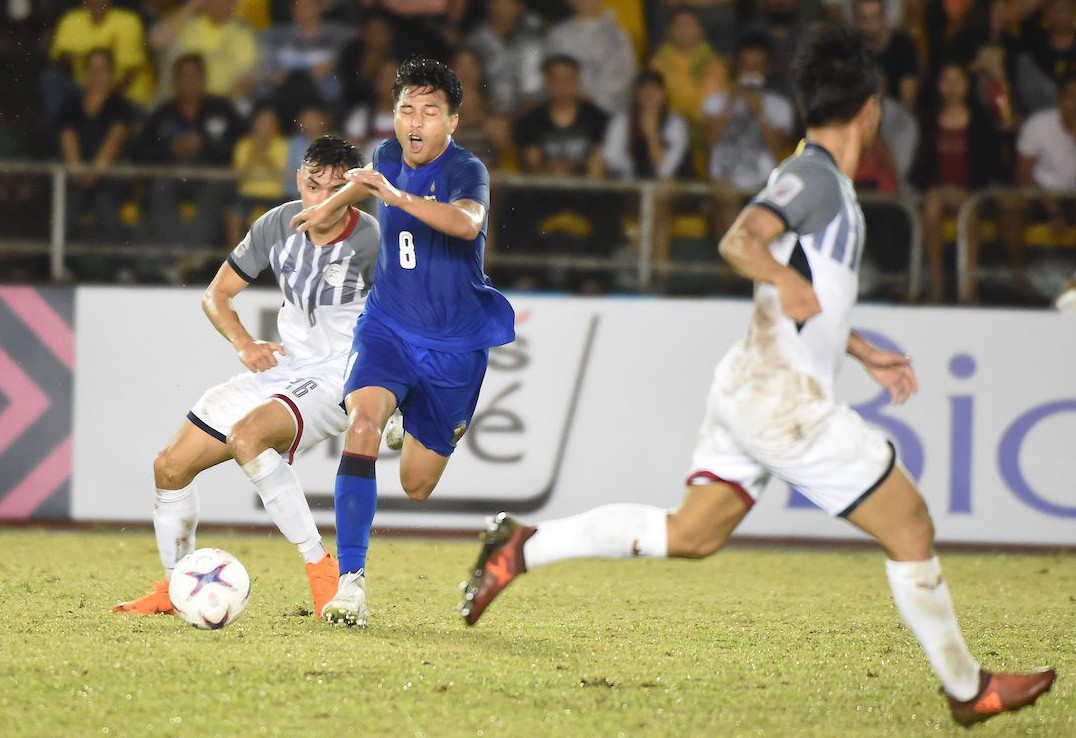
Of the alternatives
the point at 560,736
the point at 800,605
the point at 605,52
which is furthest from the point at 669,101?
the point at 560,736

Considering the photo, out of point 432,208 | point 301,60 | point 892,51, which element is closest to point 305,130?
point 301,60

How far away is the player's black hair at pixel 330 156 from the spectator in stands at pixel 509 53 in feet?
16.3

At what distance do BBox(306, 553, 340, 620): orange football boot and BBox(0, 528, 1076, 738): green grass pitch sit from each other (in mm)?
97

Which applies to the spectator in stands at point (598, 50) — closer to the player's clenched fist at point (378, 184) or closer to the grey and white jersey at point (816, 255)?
the player's clenched fist at point (378, 184)

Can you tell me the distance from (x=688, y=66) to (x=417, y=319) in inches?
236

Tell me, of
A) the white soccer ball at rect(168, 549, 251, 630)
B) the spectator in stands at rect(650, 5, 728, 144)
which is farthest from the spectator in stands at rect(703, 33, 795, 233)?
the white soccer ball at rect(168, 549, 251, 630)

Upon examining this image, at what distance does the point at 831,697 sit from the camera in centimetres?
496

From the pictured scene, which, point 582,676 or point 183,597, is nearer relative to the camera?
point 582,676

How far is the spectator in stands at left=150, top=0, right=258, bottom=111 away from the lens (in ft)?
38.1

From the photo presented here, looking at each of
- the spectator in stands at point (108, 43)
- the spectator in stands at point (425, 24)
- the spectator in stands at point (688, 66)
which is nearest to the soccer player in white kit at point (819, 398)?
the spectator in stands at point (688, 66)

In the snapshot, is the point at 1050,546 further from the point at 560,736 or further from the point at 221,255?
the point at 560,736

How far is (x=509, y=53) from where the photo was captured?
1194 centimetres

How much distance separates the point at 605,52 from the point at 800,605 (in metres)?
5.85

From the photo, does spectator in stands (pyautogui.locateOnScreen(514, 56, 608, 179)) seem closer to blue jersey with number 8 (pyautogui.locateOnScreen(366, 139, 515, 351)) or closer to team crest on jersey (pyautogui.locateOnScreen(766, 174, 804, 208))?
blue jersey with number 8 (pyautogui.locateOnScreen(366, 139, 515, 351))
